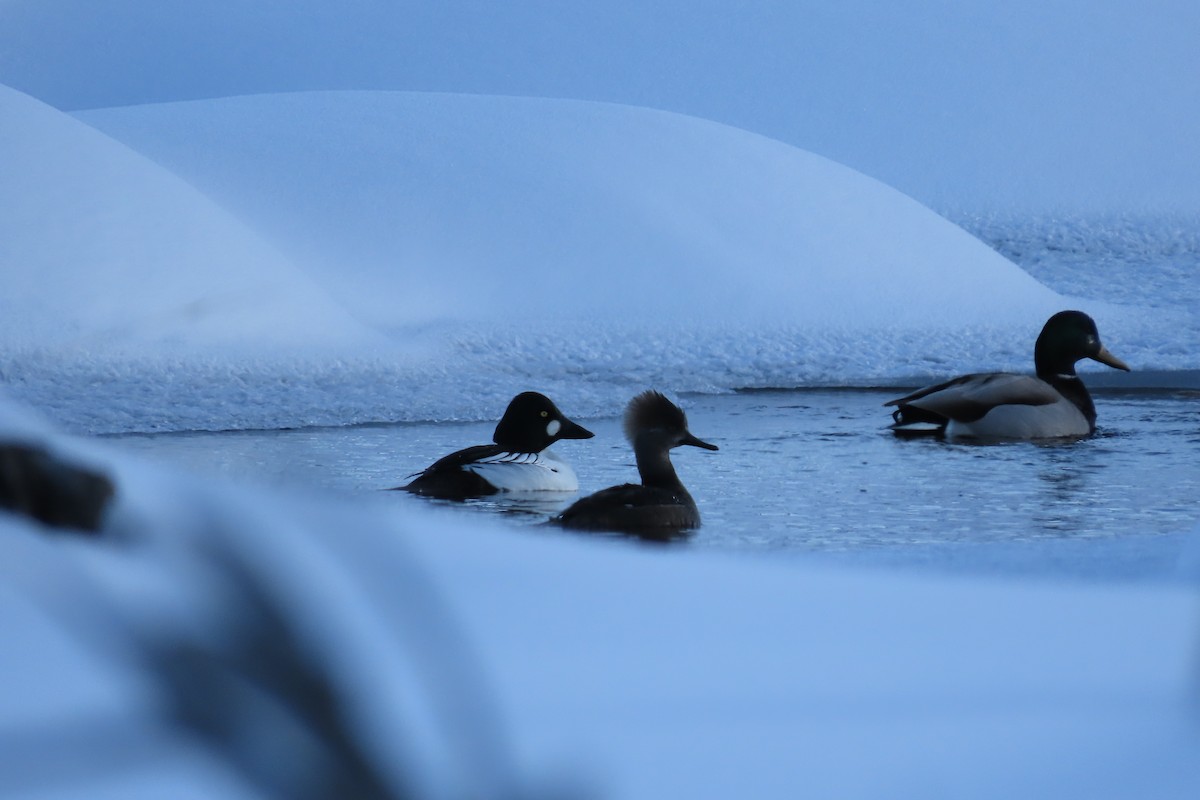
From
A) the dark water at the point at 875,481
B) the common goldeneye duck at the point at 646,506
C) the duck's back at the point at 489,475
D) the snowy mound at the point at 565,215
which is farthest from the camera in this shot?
the snowy mound at the point at 565,215

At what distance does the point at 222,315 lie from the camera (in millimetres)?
7312

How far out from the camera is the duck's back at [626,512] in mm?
3170

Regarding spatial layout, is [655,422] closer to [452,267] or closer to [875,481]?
[875,481]

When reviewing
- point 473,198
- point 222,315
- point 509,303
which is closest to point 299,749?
point 222,315

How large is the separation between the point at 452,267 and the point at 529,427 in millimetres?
5860

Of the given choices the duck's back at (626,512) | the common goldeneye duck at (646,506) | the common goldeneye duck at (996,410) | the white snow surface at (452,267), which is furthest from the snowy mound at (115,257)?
the duck's back at (626,512)

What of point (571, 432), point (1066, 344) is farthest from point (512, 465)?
point (1066, 344)

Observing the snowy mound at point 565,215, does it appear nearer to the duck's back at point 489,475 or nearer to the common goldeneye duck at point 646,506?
the duck's back at point 489,475

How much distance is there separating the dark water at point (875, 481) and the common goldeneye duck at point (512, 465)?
60 mm

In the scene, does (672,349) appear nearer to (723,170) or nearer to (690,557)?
(723,170)

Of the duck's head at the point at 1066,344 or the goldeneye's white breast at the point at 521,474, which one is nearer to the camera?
the goldeneye's white breast at the point at 521,474

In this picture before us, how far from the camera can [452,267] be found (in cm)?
993

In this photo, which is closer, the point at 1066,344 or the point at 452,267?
the point at 1066,344

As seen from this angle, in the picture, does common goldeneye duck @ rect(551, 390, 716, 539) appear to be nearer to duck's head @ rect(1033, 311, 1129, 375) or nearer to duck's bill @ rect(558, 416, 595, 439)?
duck's bill @ rect(558, 416, 595, 439)
